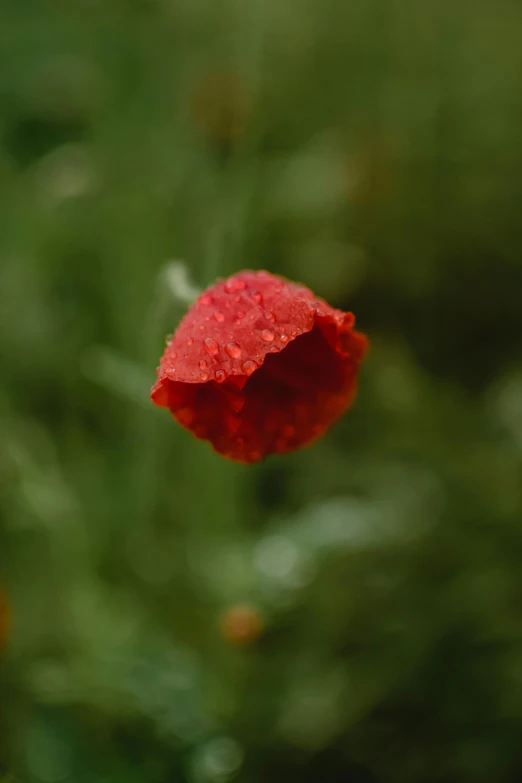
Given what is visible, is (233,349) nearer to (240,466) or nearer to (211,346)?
(211,346)

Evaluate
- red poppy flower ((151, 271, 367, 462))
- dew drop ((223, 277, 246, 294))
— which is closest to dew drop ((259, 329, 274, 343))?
red poppy flower ((151, 271, 367, 462))

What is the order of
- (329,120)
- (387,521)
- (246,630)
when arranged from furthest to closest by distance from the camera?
(329,120) → (387,521) → (246,630)

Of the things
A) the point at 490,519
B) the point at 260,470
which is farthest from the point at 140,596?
the point at 490,519

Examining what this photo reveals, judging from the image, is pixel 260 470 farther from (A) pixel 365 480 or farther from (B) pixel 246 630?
(B) pixel 246 630

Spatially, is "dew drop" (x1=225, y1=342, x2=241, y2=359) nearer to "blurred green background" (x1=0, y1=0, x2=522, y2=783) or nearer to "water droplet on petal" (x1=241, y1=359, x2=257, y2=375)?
"water droplet on petal" (x1=241, y1=359, x2=257, y2=375)

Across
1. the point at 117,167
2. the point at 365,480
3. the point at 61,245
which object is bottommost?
the point at 365,480

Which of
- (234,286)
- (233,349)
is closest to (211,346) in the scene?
(233,349)
